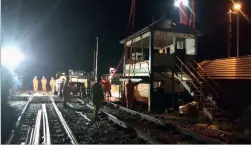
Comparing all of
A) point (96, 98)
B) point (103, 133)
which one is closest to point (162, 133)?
point (103, 133)

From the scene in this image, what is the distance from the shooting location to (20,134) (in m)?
9.30

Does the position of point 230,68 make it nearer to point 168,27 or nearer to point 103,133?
point 168,27

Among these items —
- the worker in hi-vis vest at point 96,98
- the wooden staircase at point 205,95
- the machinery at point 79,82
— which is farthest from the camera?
the machinery at point 79,82

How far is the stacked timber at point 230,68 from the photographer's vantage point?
1180 cm

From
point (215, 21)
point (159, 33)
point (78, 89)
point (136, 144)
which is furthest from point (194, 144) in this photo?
point (215, 21)

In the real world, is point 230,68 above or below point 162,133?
above

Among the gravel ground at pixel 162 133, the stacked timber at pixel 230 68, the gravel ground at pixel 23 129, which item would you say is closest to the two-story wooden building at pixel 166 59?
the stacked timber at pixel 230 68

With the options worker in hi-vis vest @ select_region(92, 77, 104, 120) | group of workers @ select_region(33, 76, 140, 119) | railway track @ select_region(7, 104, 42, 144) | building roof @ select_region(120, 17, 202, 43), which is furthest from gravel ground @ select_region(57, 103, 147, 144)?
building roof @ select_region(120, 17, 202, 43)

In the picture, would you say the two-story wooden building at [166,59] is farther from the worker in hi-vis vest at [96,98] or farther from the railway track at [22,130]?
the railway track at [22,130]

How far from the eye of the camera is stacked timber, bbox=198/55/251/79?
11.8m

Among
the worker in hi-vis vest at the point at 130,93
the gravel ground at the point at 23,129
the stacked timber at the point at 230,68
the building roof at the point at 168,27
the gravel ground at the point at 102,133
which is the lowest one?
the gravel ground at the point at 23,129

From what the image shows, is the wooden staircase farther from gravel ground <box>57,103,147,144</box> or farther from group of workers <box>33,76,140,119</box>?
gravel ground <box>57,103,147,144</box>

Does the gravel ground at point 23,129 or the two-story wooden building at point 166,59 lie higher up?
the two-story wooden building at point 166,59

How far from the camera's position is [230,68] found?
12742 mm
